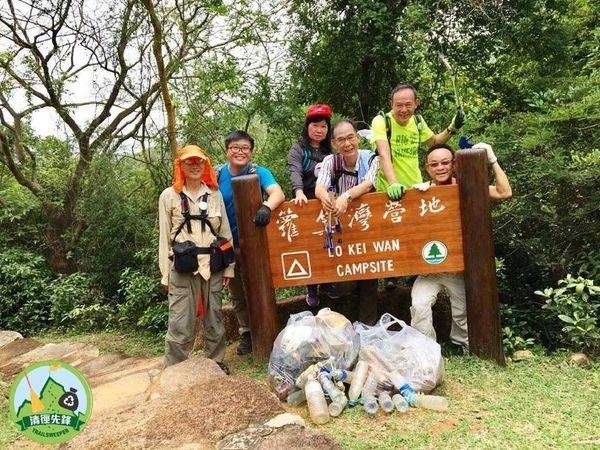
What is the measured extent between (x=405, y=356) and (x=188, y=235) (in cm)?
182

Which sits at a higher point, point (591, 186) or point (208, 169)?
point (208, 169)

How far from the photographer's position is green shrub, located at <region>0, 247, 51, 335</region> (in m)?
7.78

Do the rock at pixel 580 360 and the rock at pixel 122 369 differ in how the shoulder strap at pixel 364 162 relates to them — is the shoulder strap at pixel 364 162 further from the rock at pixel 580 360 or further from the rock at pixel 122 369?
the rock at pixel 122 369

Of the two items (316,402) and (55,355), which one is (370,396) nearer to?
(316,402)

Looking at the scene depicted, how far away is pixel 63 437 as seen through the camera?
1891mm

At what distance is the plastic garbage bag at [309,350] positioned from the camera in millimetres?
3238

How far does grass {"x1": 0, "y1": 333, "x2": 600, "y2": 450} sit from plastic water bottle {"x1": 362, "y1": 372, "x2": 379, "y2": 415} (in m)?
0.05

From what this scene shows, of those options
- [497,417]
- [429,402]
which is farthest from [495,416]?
[429,402]

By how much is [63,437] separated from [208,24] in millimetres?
7925

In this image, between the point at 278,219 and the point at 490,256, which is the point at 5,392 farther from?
the point at 490,256

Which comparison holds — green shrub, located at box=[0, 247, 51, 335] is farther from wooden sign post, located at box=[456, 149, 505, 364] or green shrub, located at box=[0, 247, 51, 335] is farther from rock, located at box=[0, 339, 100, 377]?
wooden sign post, located at box=[456, 149, 505, 364]

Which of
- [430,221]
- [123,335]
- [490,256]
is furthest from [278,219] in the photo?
[123,335]

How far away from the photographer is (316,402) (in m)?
2.93

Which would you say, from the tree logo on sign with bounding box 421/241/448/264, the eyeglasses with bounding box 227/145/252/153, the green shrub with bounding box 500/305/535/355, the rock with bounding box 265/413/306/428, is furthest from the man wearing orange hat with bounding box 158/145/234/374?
the green shrub with bounding box 500/305/535/355
